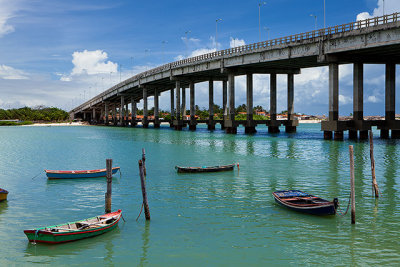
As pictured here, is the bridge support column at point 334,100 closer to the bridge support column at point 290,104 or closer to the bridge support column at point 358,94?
the bridge support column at point 358,94

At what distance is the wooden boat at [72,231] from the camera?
14914mm

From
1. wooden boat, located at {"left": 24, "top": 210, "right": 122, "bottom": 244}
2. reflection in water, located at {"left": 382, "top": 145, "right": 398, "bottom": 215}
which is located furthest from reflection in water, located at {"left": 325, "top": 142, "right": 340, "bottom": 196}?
wooden boat, located at {"left": 24, "top": 210, "right": 122, "bottom": 244}

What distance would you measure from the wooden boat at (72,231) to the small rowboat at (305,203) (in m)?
8.34

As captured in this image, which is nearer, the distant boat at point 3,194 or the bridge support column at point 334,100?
the distant boat at point 3,194

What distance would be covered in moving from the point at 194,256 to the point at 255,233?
A: 11.1 feet

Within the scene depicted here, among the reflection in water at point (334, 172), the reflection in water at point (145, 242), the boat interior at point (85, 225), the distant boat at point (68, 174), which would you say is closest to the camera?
the reflection in water at point (145, 242)

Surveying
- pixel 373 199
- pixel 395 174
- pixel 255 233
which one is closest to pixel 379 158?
pixel 395 174

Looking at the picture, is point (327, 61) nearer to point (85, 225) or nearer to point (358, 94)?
point (358, 94)

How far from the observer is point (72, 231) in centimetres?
1521

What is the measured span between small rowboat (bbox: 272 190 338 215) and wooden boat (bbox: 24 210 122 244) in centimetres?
834

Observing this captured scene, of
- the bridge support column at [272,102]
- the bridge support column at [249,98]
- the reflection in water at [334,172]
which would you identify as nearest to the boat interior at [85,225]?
the reflection in water at [334,172]

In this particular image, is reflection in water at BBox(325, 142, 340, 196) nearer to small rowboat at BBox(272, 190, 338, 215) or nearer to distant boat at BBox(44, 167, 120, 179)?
small rowboat at BBox(272, 190, 338, 215)

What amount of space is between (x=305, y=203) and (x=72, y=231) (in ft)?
36.0

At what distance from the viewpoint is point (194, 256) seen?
13914 mm
